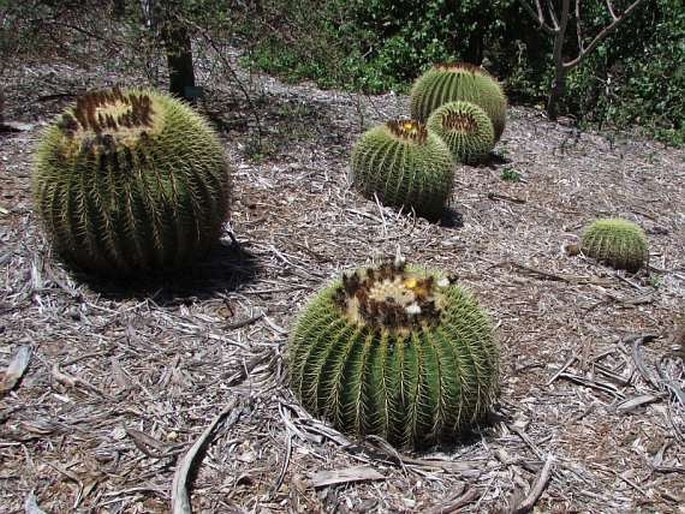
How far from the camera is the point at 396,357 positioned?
2.89 metres

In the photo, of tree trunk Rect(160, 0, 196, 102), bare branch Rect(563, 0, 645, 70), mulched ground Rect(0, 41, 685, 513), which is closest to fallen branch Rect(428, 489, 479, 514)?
mulched ground Rect(0, 41, 685, 513)

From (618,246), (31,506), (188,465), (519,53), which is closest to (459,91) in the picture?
(618,246)

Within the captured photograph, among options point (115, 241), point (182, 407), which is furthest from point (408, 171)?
point (182, 407)

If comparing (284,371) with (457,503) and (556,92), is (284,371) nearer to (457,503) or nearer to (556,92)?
(457,503)

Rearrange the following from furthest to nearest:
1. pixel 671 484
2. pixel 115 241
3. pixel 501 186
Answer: pixel 501 186 < pixel 115 241 < pixel 671 484

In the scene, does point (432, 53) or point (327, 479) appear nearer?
point (327, 479)

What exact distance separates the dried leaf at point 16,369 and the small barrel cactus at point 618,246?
3784mm

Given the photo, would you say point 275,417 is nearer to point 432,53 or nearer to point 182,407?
point 182,407

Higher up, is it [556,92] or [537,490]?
[556,92]

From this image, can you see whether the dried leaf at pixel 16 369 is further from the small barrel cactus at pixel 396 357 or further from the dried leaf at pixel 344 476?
the dried leaf at pixel 344 476

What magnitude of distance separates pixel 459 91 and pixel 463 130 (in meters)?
0.90

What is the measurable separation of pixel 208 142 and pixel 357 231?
5.17ft

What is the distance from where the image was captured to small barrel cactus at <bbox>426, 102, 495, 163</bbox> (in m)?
7.14

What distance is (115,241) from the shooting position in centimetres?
366
